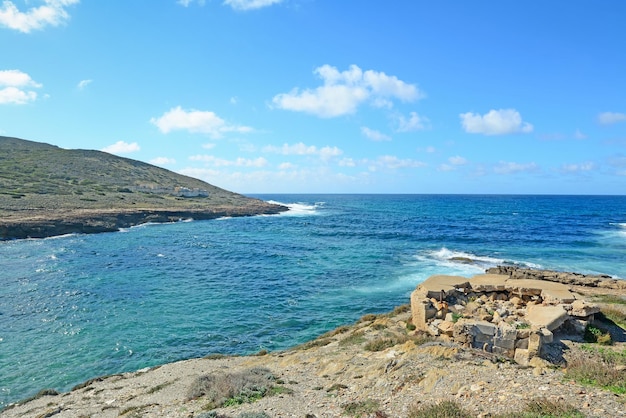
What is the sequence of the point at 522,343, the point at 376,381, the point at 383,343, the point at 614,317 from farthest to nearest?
the point at 614,317, the point at 383,343, the point at 522,343, the point at 376,381

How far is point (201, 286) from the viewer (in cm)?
3117

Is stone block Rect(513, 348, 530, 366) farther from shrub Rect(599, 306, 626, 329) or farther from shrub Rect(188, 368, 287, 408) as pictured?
shrub Rect(188, 368, 287, 408)

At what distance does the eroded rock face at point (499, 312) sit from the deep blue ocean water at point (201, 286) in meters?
7.72

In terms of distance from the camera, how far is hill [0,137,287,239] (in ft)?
197

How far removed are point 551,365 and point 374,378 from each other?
5514 mm

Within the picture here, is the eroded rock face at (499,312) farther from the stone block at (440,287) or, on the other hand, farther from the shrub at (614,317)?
the shrub at (614,317)

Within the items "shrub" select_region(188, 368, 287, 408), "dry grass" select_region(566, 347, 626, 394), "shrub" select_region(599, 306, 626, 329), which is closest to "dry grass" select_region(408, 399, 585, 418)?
"dry grass" select_region(566, 347, 626, 394)

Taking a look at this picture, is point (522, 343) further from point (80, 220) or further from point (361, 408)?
point (80, 220)

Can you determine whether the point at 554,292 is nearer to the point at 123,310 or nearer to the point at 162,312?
the point at 162,312

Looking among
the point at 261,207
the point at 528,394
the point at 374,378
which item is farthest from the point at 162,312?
the point at 261,207

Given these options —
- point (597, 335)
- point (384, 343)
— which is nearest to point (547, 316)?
point (597, 335)

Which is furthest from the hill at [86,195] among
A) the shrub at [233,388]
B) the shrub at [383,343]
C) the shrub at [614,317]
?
the shrub at [614,317]

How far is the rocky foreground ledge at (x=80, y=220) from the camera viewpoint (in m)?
53.6

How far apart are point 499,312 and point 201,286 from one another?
23410 millimetres
